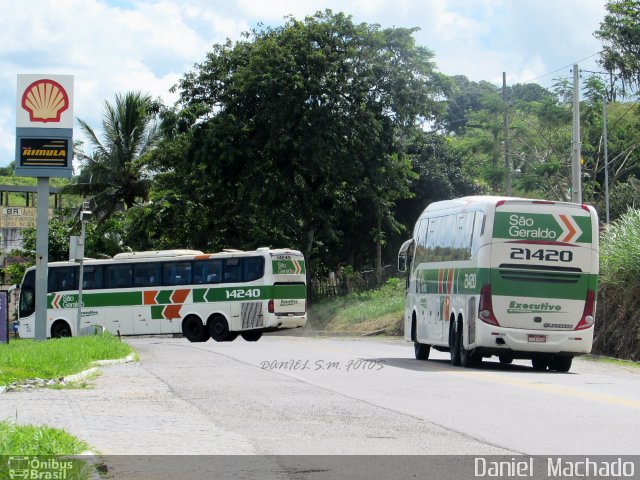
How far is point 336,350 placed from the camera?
2777 cm

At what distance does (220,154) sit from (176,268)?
9440mm

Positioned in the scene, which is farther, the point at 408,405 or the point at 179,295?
the point at 179,295

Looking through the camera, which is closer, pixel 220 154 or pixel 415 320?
pixel 415 320

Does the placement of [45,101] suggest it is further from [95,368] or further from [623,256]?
[623,256]

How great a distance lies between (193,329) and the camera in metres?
40.7

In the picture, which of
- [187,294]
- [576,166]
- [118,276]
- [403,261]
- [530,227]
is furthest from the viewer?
[118,276]

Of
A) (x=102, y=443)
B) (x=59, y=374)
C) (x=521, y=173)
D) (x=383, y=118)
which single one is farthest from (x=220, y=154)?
(x=102, y=443)

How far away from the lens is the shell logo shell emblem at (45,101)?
30.4 metres

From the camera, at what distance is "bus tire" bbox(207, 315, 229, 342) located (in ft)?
131

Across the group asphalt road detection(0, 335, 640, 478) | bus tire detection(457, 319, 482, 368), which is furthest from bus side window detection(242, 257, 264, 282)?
asphalt road detection(0, 335, 640, 478)

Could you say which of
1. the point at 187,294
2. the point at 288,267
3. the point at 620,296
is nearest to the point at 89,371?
the point at 620,296

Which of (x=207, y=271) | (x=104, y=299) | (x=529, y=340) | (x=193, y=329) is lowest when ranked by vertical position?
(x=193, y=329)

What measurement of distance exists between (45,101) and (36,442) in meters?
23.5

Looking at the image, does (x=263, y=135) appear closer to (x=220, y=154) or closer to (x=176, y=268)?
(x=220, y=154)
